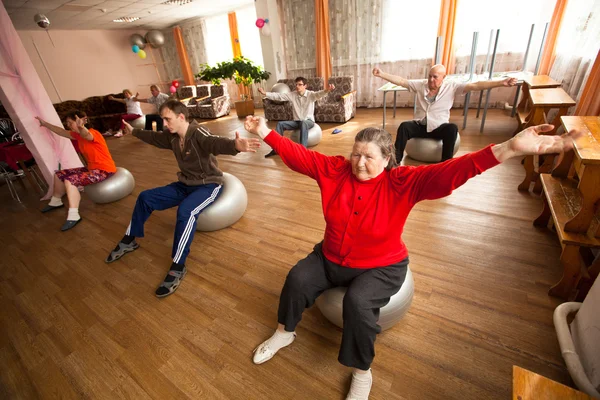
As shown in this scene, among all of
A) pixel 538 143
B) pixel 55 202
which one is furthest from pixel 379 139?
pixel 55 202

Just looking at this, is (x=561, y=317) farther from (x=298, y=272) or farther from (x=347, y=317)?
(x=298, y=272)

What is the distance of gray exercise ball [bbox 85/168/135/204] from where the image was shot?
3168mm

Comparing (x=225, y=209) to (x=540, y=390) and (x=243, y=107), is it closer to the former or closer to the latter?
(x=540, y=390)

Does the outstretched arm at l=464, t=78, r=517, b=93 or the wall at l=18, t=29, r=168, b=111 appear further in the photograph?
the wall at l=18, t=29, r=168, b=111

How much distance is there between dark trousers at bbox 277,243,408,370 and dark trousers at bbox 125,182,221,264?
972 mm

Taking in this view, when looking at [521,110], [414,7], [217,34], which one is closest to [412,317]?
[521,110]

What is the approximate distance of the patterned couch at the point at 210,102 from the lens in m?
7.57

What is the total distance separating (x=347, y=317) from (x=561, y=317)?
1.03 m

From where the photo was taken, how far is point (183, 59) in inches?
368

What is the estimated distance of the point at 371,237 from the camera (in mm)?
1239

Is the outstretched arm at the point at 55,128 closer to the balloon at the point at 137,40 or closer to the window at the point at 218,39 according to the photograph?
the window at the point at 218,39

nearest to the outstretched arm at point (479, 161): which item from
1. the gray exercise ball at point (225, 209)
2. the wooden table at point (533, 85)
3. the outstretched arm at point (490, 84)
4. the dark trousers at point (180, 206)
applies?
the dark trousers at point (180, 206)

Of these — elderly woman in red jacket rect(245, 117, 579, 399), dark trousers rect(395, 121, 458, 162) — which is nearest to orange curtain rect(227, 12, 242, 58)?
dark trousers rect(395, 121, 458, 162)

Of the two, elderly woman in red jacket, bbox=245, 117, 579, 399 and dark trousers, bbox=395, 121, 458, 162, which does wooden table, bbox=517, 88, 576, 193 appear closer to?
dark trousers, bbox=395, 121, 458, 162
